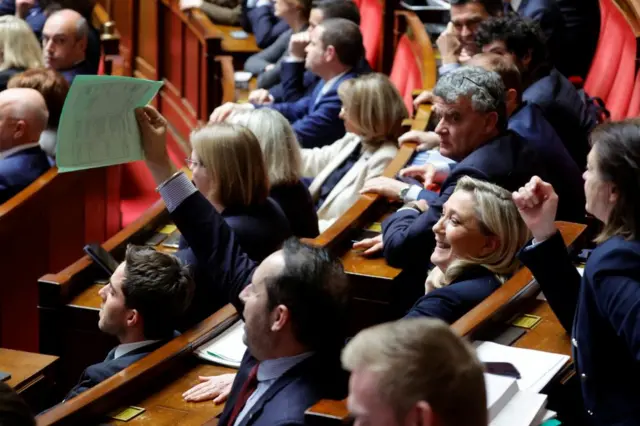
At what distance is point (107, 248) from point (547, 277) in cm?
97

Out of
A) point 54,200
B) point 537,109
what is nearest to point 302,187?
point 537,109

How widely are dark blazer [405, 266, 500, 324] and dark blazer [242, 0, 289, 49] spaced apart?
7.36ft

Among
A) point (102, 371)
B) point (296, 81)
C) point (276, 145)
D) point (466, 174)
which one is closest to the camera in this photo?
point (102, 371)

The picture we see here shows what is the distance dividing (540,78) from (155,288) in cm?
101

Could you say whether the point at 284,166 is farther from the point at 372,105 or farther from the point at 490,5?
the point at 490,5

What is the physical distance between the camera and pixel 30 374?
1710mm

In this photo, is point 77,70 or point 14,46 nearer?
point 14,46

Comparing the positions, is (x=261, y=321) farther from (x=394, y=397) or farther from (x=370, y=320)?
(x=370, y=320)

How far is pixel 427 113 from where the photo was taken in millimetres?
2535

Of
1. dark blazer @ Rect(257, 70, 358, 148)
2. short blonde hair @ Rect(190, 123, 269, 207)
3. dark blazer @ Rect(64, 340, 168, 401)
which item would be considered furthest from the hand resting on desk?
dark blazer @ Rect(257, 70, 358, 148)

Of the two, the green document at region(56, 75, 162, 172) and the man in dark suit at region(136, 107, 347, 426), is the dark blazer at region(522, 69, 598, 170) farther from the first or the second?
the man in dark suit at region(136, 107, 347, 426)

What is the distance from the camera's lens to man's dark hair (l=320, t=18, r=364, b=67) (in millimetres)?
2859

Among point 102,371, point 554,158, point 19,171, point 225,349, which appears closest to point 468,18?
point 554,158

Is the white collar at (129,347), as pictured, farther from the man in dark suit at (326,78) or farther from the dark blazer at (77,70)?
the dark blazer at (77,70)
